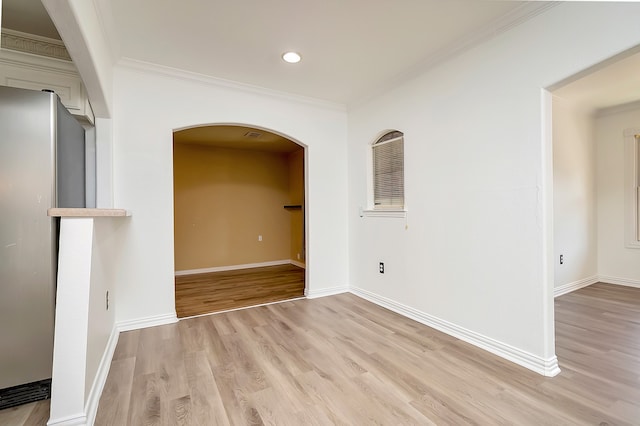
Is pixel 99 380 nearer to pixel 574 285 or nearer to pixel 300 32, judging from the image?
pixel 300 32

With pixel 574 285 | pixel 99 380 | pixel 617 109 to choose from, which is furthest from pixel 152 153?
pixel 617 109

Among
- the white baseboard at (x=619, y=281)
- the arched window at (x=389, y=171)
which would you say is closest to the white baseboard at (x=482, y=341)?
the arched window at (x=389, y=171)

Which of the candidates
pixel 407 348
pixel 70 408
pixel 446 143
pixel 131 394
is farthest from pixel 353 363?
pixel 446 143

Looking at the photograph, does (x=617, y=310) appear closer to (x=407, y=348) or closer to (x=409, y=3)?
(x=407, y=348)

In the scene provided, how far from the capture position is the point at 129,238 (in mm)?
2904

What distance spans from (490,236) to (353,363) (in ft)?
4.86

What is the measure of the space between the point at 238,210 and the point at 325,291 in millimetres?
2994

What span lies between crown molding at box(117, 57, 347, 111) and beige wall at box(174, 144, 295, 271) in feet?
8.97

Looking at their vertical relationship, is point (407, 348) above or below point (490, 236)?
below

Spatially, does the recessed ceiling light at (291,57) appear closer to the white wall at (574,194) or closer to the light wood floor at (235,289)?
the light wood floor at (235,289)

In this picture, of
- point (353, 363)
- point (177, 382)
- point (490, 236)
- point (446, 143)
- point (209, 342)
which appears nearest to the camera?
point (177, 382)

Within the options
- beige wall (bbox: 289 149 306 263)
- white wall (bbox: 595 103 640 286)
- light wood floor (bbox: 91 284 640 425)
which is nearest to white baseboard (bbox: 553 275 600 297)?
white wall (bbox: 595 103 640 286)

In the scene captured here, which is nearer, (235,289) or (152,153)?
(152,153)

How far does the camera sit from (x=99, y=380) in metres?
1.90
